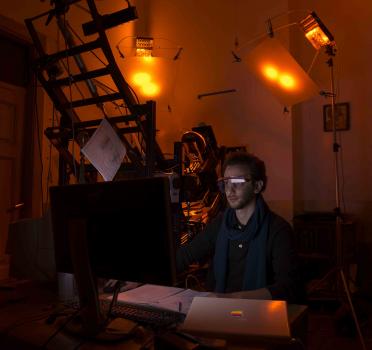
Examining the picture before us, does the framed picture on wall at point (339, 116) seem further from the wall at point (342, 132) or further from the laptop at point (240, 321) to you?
the laptop at point (240, 321)

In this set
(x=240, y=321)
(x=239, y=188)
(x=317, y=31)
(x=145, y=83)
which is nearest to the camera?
(x=240, y=321)

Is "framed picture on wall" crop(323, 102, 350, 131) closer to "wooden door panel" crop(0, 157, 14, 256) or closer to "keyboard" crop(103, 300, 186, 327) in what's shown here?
"wooden door panel" crop(0, 157, 14, 256)

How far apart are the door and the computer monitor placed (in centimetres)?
237

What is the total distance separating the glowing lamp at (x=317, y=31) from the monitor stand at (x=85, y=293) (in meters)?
2.82

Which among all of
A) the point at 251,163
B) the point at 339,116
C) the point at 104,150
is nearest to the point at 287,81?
the point at 339,116

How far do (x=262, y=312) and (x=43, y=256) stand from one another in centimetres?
87

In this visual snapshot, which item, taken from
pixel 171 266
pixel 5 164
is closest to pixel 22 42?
pixel 5 164

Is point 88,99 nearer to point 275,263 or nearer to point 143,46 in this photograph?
point 275,263

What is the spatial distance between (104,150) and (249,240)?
2.27ft

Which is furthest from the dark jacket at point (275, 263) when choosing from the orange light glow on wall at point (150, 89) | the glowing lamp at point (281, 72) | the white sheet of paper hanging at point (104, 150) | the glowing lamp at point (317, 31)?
the orange light glow on wall at point (150, 89)

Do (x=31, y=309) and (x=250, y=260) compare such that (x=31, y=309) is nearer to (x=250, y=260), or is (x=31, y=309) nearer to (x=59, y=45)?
(x=250, y=260)

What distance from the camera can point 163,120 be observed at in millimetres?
5168

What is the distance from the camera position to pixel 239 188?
164 cm

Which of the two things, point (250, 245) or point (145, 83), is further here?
point (145, 83)
